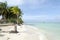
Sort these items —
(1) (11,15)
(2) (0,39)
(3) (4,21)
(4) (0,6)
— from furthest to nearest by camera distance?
1. (1) (11,15)
2. (3) (4,21)
3. (4) (0,6)
4. (2) (0,39)

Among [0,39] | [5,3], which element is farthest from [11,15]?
[0,39]

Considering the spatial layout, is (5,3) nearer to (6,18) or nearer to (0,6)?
(0,6)

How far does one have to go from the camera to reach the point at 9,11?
6956 cm

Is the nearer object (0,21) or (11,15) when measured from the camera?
(0,21)

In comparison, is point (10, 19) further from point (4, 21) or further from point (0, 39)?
point (0, 39)

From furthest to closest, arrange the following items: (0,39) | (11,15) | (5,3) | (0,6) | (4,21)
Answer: (11,15) → (4,21) → (5,3) → (0,6) → (0,39)

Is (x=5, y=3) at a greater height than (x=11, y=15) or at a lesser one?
greater

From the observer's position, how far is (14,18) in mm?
76500

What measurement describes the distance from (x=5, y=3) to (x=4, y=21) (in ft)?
26.5

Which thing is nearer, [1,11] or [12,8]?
[1,11]

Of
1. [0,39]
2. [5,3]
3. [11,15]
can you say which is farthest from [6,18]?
[0,39]

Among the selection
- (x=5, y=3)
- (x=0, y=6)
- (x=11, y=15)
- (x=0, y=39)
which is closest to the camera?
(x=0, y=39)

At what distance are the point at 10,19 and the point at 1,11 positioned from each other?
647 inches

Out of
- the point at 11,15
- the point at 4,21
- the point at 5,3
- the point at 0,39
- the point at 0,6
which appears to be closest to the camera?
the point at 0,39
